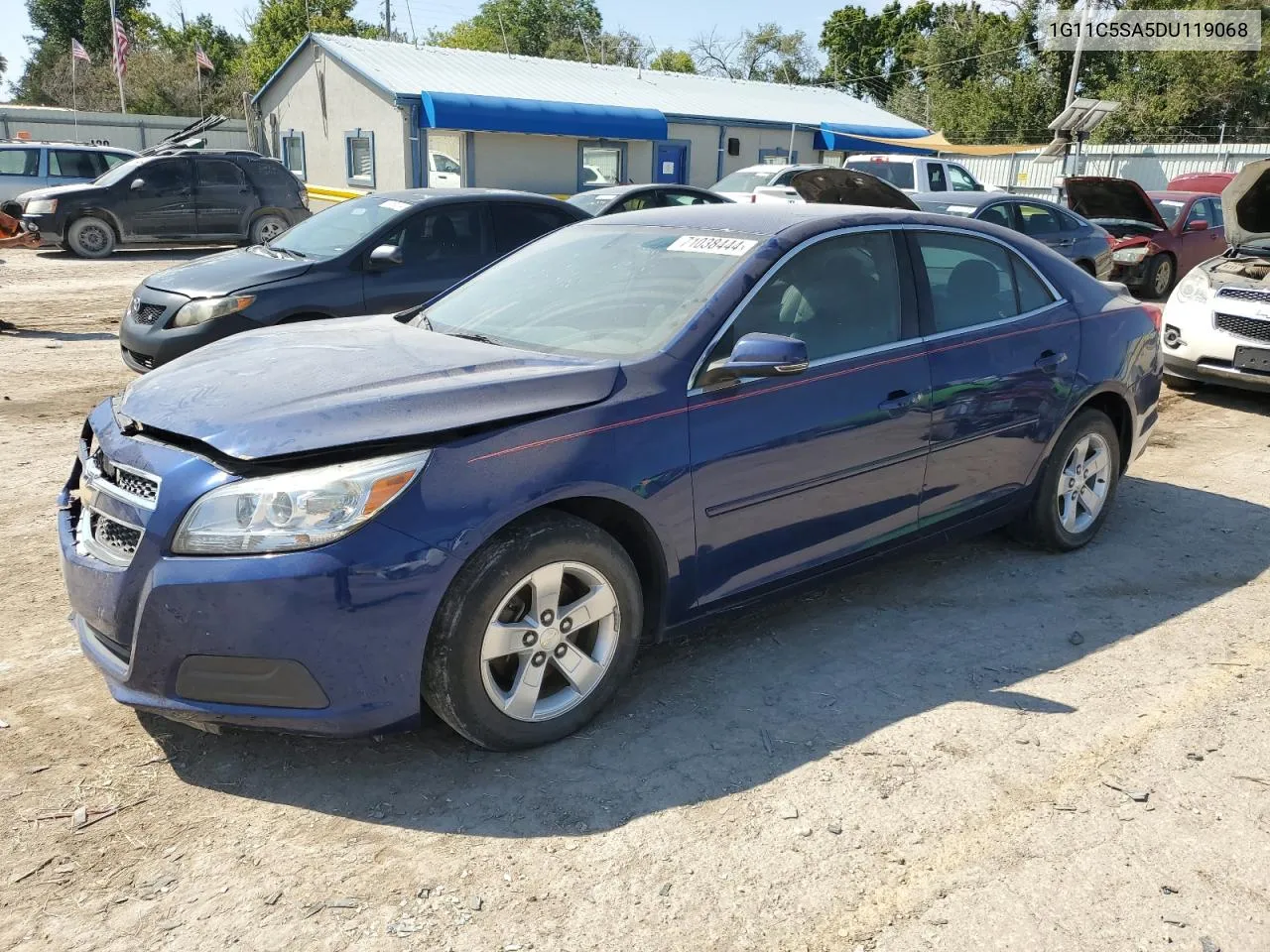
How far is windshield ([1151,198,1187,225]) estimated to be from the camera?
614 inches

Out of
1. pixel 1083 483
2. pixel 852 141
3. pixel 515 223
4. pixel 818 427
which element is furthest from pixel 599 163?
pixel 818 427

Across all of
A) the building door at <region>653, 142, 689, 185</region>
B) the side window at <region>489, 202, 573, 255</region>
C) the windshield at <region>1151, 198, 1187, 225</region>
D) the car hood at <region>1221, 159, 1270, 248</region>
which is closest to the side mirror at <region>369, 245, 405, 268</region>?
the side window at <region>489, 202, 573, 255</region>

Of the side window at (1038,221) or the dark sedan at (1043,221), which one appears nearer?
the dark sedan at (1043,221)

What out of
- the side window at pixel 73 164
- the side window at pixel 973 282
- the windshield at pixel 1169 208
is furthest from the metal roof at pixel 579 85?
the side window at pixel 973 282

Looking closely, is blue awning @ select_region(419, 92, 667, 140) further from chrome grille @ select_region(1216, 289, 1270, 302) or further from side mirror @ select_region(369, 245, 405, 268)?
chrome grille @ select_region(1216, 289, 1270, 302)

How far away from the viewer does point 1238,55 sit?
3919cm

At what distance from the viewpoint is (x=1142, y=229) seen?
50.3 ft

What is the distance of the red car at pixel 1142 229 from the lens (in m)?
15.0

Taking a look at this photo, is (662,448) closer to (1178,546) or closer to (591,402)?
(591,402)

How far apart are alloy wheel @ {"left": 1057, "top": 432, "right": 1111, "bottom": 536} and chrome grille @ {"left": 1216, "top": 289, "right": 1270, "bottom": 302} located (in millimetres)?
3983

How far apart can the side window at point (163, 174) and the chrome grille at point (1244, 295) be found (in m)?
15.4

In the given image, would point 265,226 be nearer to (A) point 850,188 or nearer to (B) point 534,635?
(A) point 850,188

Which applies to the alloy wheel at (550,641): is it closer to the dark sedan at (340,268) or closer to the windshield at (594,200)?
the dark sedan at (340,268)

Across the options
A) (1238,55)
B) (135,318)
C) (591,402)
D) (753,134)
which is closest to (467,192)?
(135,318)
